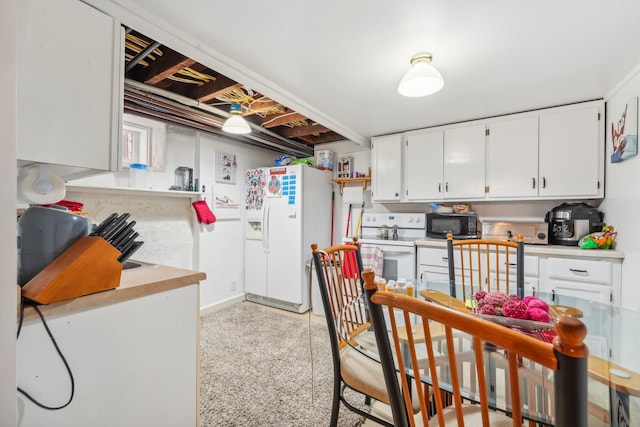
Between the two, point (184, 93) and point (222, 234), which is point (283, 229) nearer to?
point (222, 234)

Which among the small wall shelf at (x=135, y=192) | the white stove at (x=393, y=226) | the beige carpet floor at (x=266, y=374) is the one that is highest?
the small wall shelf at (x=135, y=192)

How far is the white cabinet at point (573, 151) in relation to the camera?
2.38m

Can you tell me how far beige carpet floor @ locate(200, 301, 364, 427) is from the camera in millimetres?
1658

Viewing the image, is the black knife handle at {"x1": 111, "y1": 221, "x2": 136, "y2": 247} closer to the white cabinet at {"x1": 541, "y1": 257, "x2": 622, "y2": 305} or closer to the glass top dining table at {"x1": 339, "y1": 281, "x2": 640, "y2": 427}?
the glass top dining table at {"x1": 339, "y1": 281, "x2": 640, "y2": 427}

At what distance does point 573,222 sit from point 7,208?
3.51 meters

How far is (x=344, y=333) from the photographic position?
137cm

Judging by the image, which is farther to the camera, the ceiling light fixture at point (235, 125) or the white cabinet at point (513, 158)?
the white cabinet at point (513, 158)

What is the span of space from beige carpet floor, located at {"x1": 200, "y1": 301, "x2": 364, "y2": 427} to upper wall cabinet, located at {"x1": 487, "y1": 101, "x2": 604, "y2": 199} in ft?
7.95

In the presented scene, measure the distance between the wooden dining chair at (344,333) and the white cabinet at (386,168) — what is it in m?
1.87

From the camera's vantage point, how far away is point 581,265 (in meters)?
2.25

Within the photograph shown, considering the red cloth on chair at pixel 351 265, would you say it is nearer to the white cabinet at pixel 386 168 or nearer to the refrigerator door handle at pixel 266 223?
the white cabinet at pixel 386 168

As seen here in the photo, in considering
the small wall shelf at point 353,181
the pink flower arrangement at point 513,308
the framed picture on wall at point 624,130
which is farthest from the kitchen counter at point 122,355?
the framed picture on wall at point 624,130

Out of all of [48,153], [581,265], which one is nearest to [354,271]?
[48,153]

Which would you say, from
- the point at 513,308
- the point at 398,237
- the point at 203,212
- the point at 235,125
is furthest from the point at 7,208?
the point at 398,237
